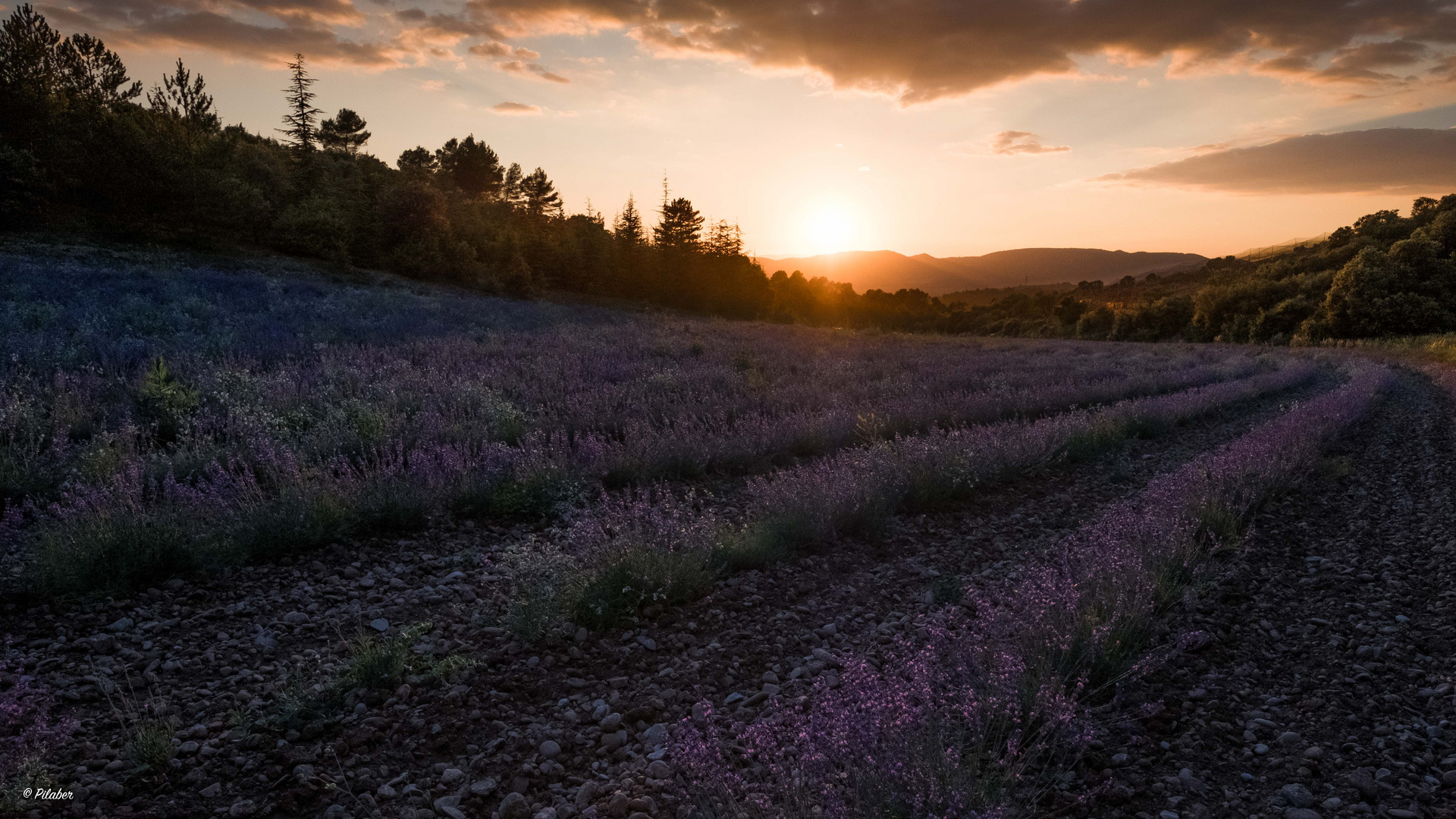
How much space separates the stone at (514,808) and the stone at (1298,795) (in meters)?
2.89

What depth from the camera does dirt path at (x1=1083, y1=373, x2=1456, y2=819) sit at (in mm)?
2504

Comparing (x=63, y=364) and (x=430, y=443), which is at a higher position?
(x=63, y=364)

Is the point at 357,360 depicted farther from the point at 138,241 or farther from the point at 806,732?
the point at 138,241

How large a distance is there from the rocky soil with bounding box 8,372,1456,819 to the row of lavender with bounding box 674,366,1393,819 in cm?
21

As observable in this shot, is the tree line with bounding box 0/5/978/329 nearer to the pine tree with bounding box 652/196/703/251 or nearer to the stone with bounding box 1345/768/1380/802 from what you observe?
the pine tree with bounding box 652/196/703/251

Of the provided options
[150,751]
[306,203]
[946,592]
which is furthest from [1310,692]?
[306,203]

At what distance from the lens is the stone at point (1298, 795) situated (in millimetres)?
2439

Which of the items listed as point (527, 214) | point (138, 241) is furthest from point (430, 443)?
point (527, 214)

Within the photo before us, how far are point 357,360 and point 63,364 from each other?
3.21m

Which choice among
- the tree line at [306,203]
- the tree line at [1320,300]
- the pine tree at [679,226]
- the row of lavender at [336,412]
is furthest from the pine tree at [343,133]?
the tree line at [1320,300]

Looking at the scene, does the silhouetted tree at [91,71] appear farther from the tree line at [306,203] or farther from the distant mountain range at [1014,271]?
the distant mountain range at [1014,271]

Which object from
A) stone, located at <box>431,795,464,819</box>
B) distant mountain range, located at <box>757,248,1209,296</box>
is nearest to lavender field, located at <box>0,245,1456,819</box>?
stone, located at <box>431,795,464,819</box>

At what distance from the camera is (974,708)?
2.47 metres

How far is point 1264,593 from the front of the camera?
14.2 feet
